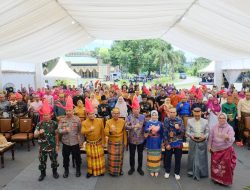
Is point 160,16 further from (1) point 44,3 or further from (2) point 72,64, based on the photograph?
(2) point 72,64

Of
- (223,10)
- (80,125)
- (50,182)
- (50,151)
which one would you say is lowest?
(50,182)

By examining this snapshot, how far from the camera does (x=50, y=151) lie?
18.3 ft

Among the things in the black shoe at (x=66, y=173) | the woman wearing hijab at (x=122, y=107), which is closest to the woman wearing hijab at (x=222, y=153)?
the black shoe at (x=66, y=173)

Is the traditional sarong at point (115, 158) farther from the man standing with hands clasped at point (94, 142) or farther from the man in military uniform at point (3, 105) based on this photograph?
the man in military uniform at point (3, 105)

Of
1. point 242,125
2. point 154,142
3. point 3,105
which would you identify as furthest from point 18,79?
point 242,125

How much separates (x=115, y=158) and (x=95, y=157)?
1.29 ft

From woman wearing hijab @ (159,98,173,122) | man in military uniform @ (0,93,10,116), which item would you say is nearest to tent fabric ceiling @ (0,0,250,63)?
man in military uniform @ (0,93,10,116)

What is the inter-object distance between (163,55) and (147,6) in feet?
91.8

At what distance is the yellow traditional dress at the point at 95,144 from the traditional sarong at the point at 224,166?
7.09ft

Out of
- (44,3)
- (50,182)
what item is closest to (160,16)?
(44,3)

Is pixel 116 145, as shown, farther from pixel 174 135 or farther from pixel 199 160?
pixel 199 160

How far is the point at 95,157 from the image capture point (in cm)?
568

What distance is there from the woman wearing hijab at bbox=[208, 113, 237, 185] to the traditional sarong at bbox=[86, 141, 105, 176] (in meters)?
2.13

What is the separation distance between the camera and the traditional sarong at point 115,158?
5.71 m
